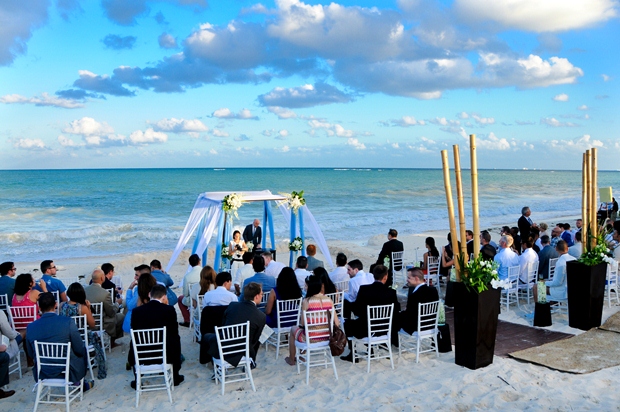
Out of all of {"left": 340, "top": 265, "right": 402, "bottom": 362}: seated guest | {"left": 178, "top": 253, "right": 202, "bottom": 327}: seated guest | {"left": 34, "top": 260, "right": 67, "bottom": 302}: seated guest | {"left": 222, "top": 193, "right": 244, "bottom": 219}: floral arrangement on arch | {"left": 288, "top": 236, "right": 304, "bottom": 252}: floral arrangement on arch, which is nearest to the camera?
{"left": 340, "top": 265, "right": 402, "bottom": 362}: seated guest

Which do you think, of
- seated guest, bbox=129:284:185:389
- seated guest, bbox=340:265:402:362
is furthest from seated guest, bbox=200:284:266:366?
seated guest, bbox=340:265:402:362

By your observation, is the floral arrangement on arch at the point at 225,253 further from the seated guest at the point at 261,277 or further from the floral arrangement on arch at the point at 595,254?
the floral arrangement on arch at the point at 595,254

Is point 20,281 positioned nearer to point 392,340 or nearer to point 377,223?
point 392,340

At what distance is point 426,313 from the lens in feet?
21.6

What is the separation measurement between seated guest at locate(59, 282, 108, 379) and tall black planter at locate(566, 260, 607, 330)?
255 inches

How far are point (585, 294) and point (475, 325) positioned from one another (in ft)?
8.39

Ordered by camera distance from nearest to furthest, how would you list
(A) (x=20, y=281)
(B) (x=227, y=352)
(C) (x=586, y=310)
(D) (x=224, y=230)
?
(B) (x=227, y=352) < (A) (x=20, y=281) < (C) (x=586, y=310) < (D) (x=224, y=230)

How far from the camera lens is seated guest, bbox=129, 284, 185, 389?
580 cm

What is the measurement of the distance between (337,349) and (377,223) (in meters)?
23.9

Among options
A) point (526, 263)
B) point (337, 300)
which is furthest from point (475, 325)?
point (526, 263)

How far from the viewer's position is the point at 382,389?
579 cm

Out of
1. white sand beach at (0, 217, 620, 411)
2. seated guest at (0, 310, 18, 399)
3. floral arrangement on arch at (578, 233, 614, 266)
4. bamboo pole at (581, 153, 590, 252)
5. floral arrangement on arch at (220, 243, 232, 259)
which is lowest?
white sand beach at (0, 217, 620, 411)

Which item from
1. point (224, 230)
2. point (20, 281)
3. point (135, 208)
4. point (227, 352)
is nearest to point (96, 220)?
point (135, 208)

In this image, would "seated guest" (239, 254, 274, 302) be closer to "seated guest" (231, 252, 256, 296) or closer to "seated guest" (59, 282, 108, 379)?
"seated guest" (231, 252, 256, 296)
